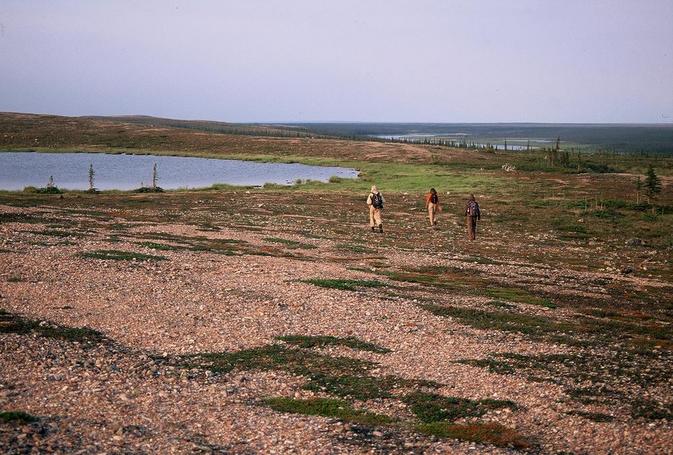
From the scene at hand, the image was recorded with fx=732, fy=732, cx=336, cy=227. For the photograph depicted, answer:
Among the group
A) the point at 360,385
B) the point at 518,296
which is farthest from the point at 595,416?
the point at 518,296

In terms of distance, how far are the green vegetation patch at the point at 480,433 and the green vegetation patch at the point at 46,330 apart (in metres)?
9.11

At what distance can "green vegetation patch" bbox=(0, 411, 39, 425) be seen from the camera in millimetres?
12883

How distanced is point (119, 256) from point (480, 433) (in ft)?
63.0

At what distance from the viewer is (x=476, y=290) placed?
27.8 metres

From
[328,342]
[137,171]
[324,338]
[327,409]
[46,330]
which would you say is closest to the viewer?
[327,409]

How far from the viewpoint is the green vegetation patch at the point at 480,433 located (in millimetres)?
13672

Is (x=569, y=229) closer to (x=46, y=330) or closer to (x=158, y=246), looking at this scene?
(x=158, y=246)

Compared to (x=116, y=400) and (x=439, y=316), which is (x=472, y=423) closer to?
(x=116, y=400)

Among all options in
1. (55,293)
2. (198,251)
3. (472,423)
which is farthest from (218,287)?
(472,423)

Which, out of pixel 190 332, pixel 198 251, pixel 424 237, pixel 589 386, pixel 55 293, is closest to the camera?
pixel 589 386

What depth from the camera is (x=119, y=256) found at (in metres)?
29.2

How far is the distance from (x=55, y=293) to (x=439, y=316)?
12058 millimetres

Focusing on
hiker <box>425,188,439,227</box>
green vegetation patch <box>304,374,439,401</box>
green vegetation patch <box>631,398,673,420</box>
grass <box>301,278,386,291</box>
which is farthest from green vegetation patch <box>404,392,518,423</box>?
hiker <box>425,188,439,227</box>

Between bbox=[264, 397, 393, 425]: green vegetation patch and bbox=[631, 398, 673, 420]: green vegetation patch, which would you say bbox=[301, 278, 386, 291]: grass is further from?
bbox=[631, 398, 673, 420]: green vegetation patch
